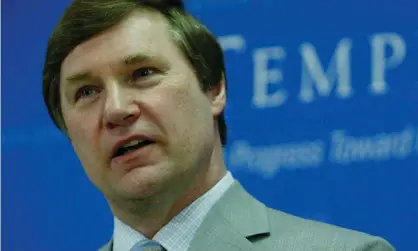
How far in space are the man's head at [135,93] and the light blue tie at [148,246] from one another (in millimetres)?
86

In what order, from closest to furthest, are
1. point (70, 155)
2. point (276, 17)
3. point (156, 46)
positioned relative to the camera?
point (156, 46)
point (276, 17)
point (70, 155)

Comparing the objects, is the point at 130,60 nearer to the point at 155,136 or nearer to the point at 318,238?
the point at 155,136

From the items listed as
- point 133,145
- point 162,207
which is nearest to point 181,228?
point 162,207

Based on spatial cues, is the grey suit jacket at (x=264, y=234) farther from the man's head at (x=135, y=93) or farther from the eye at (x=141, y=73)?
the eye at (x=141, y=73)

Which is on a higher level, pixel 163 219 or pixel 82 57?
pixel 82 57

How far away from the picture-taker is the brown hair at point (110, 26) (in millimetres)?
1479

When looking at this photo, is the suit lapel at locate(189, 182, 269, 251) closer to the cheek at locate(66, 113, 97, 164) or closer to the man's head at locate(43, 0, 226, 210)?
the man's head at locate(43, 0, 226, 210)

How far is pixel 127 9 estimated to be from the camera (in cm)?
149

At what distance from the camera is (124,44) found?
145 centimetres

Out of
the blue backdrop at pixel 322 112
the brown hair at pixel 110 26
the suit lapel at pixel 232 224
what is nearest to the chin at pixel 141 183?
the suit lapel at pixel 232 224

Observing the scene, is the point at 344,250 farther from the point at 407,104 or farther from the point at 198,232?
the point at 407,104

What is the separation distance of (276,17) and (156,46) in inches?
22.4

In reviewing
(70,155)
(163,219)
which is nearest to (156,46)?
(163,219)

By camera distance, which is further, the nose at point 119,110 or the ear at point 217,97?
the ear at point 217,97
